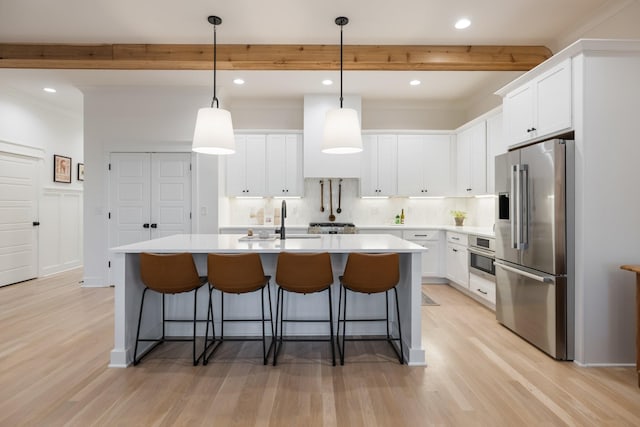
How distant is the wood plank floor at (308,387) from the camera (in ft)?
6.63

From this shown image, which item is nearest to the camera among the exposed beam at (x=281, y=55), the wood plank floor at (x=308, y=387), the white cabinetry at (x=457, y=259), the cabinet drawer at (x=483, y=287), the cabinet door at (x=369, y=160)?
the wood plank floor at (x=308, y=387)

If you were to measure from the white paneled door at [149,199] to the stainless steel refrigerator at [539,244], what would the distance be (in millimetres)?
4237

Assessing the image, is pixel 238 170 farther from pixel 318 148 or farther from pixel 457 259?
pixel 457 259

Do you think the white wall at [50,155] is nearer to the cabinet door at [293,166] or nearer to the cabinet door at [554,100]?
the cabinet door at [293,166]

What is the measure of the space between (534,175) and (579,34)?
167cm

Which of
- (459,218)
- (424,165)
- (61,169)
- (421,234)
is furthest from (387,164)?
(61,169)

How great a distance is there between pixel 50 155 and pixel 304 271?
19.2 ft

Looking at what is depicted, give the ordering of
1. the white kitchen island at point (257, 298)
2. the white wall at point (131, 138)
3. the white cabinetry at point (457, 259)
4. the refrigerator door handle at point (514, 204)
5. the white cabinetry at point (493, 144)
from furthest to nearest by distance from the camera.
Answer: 1. the white wall at point (131, 138)
2. the white cabinetry at point (457, 259)
3. the white cabinetry at point (493, 144)
4. the refrigerator door handle at point (514, 204)
5. the white kitchen island at point (257, 298)

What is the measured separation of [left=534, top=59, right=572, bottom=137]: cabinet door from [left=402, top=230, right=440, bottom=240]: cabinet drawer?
246cm

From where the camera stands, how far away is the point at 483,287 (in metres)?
4.23

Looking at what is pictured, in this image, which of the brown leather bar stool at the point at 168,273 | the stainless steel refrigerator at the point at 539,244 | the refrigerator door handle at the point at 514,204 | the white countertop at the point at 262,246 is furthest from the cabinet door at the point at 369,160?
the brown leather bar stool at the point at 168,273

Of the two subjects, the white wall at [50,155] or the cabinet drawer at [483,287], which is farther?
the white wall at [50,155]

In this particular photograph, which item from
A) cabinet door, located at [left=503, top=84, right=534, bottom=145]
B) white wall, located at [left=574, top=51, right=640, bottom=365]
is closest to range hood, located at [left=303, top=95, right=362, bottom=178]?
cabinet door, located at [left=503, top=84, right=534, bottom=145]

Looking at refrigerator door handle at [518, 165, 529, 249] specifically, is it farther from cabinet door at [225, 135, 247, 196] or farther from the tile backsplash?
cabinet door at [225, 135, 247, 196]
